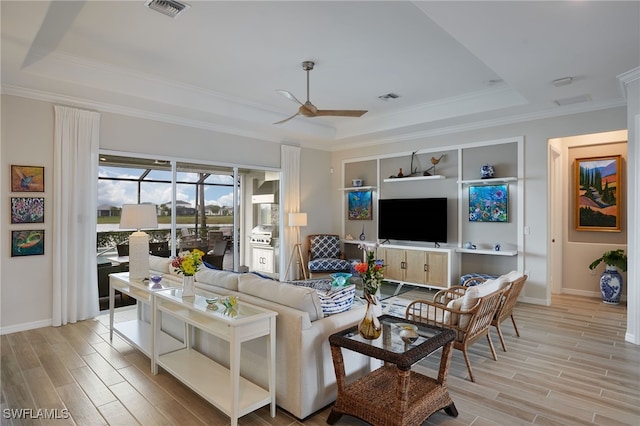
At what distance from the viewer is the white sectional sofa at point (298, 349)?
2545 millimetres

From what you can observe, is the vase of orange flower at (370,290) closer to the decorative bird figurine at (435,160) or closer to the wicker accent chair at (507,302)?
the wicker accent chair at (507,302)

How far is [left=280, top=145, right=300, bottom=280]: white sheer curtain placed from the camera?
7.47 metres

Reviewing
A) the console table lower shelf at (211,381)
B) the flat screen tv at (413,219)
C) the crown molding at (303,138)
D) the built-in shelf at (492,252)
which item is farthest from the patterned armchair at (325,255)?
the console table lower shelf at (211,381)

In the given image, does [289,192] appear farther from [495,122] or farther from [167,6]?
[167,6]

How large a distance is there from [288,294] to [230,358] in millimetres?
601

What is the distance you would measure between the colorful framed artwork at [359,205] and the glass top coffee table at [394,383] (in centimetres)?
500

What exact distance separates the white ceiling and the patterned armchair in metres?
2.73

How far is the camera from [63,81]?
4.26m

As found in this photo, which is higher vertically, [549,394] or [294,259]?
[294,259]

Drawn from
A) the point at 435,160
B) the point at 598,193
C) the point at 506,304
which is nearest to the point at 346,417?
the point at 506,304

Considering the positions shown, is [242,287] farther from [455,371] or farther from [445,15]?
[445,15]

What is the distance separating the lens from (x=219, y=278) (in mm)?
3414

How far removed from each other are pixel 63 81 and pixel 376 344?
454 cm

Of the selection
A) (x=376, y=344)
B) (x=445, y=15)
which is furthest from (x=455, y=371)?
(x=445, y=15)
